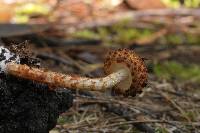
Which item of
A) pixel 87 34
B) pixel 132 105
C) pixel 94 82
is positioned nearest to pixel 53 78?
pixel 94 82

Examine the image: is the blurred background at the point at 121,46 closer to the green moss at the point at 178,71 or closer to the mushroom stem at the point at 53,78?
the green moss at the point at 178,71

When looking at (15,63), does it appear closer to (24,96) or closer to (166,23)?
(24,96)

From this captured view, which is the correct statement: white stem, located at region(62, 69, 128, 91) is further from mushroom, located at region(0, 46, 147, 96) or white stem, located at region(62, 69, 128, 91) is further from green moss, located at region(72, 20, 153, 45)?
green moss, located at region(72, 20, 153, 45)

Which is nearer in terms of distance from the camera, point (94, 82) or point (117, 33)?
point (94, 82)

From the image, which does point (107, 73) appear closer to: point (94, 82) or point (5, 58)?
point (94, 82)

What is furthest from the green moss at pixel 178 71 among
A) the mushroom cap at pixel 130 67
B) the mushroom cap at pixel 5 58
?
the mushroom cap at pixel 5 58

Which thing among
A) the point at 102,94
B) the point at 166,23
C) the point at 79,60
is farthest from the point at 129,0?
the point at 102,94

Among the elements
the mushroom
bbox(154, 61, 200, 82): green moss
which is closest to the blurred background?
bbox(154, 61, 200, 82): green moss
